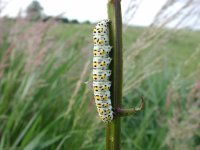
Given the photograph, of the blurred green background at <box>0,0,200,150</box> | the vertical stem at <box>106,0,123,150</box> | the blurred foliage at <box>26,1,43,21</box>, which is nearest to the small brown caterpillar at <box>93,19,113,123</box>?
the vertical stem at <box>106,0,123,150</box>

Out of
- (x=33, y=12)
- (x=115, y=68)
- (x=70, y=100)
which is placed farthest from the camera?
(x=33, y=12)

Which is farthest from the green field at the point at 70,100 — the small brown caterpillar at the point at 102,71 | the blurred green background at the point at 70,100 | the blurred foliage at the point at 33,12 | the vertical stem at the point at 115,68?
the vertical stem at the point at 115,68

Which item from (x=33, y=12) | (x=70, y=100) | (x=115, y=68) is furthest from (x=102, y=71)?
(x=33, y=12)

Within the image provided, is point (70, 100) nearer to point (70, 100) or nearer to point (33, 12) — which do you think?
point (70, 100)

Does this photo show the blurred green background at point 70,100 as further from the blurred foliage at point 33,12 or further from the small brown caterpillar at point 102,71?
the small brown caterpillar at point 102,71

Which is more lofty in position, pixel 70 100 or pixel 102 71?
pixel 102 71

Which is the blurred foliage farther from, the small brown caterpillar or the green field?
the small brown caterpillar
